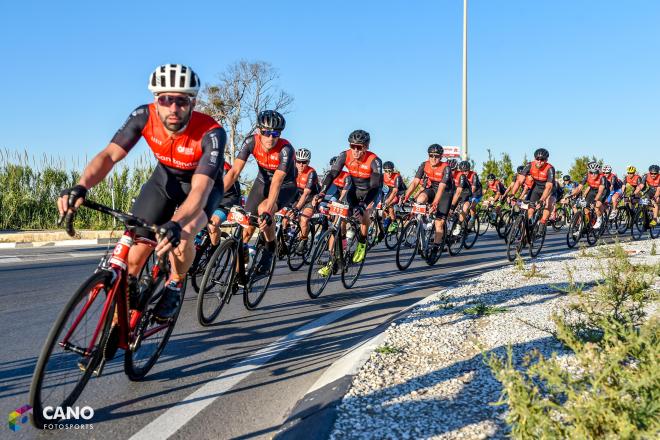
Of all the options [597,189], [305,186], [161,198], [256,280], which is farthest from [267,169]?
[597,189]

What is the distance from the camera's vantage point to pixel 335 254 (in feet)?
25.7

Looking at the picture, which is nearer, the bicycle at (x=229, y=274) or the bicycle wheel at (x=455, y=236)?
the bicycle at (x=229, y=274)

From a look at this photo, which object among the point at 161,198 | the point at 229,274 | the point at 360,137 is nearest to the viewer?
the point at 161,198

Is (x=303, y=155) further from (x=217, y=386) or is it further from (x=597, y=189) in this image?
(x=597, y=189)

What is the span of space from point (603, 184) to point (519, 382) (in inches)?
586

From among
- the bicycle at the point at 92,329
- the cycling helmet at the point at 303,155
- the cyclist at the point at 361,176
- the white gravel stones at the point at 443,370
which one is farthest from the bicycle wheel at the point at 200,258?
the cycling helmet at the point at 303,155

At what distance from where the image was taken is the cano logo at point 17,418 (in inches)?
127

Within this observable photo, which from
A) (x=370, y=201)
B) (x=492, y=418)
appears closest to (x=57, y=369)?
(x=492, y=418)

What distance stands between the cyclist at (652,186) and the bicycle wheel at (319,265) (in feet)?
47.7

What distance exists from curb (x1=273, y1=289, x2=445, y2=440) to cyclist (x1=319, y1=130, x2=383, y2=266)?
13.9 ft

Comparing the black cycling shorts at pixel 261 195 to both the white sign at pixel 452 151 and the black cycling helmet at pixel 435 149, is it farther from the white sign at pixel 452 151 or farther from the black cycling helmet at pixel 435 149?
the white sign at pixel 452 151

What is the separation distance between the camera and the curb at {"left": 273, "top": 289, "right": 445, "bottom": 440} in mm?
3070

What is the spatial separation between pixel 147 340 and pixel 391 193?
34.2 ft

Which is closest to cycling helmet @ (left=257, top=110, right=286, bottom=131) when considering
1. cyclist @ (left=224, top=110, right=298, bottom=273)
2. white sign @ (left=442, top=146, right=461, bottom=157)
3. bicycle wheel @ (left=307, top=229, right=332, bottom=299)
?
cyclist @ (left=224, top=110, right=298, bottom=273)
